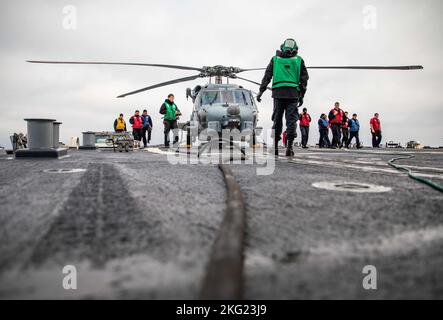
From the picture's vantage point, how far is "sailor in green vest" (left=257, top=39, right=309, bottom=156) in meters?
6.73

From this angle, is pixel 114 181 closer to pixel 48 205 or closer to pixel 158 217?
pixel 48 205

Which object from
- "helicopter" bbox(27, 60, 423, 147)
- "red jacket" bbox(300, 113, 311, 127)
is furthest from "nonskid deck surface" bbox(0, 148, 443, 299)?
"red jacket" bbox(300, 113, 311, 127)

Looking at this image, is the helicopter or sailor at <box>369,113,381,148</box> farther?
sailor at <box>369,113,381,148</box>

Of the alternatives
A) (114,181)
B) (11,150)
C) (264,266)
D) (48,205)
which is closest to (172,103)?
(11,150)

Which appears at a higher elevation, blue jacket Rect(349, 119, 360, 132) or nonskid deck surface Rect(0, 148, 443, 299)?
blue jacket Rect(349, 119, 360, 132)

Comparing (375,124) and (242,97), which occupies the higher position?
(242,97)

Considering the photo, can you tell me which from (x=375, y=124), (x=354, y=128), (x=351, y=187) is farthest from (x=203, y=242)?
(x=375, y=124)

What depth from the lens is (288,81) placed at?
6.71 meters

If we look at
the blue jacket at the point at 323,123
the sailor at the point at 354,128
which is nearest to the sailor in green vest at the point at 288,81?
the blue jacket at the point at 323,123

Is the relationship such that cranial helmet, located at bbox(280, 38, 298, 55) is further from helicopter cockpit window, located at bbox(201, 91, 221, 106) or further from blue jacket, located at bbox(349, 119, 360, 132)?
blue jacket, located at bbox(349, 119, 360, 132)

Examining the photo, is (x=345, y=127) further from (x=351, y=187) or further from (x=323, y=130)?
(x=351, y=187)

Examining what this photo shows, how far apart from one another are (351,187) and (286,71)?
457 cm

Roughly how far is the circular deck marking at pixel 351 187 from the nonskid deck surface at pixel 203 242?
5.0 inches
